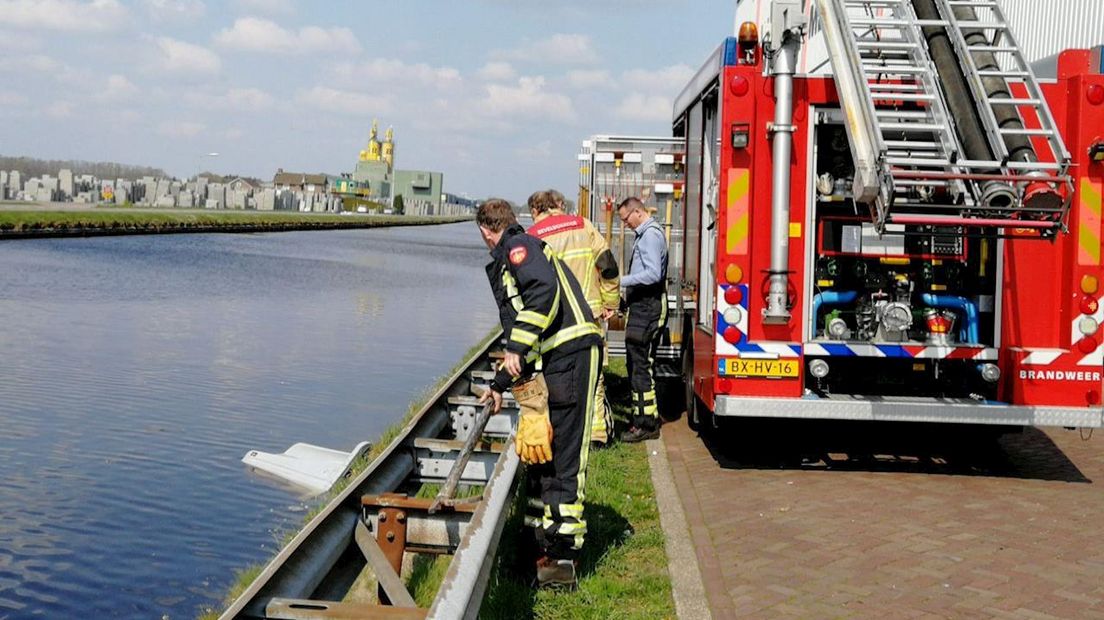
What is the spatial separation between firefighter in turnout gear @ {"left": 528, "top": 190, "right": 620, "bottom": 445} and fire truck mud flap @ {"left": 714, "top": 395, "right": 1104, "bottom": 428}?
113 centimetres

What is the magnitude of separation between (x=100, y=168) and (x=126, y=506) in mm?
154797

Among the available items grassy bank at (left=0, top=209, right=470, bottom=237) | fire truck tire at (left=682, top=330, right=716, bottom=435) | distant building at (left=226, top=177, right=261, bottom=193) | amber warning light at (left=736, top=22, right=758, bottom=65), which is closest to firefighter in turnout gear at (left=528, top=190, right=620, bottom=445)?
fire truck tire at (left=682, top=330, right=716, bottom=435)

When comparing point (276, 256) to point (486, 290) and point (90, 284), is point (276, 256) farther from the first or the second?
point (90, 284)

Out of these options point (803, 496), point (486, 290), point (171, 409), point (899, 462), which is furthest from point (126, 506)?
point (486, 290)

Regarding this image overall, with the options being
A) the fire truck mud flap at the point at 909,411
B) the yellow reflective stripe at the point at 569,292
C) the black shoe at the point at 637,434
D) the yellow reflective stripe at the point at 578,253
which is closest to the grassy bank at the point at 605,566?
the fire truck mud flap at the point at 909,411

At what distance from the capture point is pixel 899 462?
943cm

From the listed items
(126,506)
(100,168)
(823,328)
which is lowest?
(126,506)

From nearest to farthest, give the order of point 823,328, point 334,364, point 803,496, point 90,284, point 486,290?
point 803,496
point 823,328
point 334,364
point 90,284
point 486,290

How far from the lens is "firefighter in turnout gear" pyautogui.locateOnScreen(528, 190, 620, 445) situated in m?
8.51

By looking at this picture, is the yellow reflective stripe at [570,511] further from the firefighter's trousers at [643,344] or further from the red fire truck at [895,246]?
the firefighter's trousers at [643,344]

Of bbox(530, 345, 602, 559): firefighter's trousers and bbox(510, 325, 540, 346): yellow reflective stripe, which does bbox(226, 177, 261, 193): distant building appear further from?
bbox(510, 325, 540, 346): yellow reflective stripe

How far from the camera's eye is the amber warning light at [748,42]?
875 centimetres

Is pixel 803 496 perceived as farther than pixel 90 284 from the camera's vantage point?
No

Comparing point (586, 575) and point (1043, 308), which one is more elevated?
point (1043, 308)
